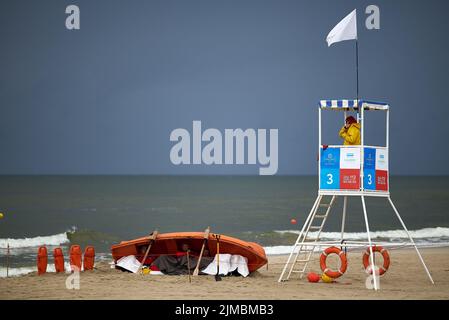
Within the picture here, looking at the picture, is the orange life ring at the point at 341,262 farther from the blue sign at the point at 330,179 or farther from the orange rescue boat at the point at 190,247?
the orange rescue boat at the point at 190,247

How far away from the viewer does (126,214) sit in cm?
7038

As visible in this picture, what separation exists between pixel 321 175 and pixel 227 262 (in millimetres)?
3522

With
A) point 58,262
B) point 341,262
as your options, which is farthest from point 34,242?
point 341,262

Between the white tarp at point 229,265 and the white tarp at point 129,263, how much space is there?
175cm


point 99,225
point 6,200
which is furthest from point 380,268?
point 6,200

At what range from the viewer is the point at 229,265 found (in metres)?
22.2

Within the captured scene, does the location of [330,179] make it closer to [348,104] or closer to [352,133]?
[352,133]

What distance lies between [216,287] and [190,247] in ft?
10.2

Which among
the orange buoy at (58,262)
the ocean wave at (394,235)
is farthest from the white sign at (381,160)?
the ocean wave at (394,235)

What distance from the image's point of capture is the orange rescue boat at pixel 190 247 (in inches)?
877

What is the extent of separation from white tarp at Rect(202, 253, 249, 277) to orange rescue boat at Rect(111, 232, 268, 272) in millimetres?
Result: 159
